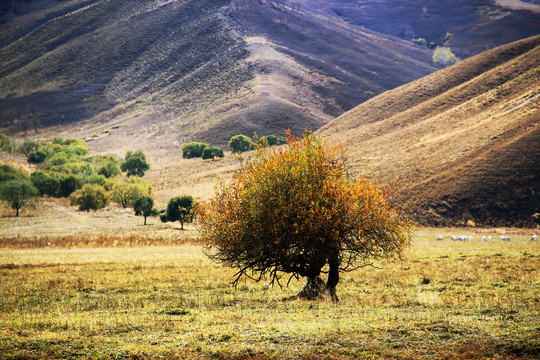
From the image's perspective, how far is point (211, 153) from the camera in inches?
5906

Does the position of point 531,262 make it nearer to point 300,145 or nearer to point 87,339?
point 300,145

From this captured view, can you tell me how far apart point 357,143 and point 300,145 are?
316 feet

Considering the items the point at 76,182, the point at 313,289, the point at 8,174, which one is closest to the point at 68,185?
the point at 76,182

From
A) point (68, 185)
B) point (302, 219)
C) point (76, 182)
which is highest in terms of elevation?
point (76, 182)

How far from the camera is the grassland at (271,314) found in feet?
41.0

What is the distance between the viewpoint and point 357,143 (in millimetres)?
116000

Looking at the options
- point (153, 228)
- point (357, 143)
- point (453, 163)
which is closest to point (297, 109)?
point (357, 143)

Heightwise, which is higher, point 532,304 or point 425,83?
point 425,83

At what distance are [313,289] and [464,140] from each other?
74.5 meters

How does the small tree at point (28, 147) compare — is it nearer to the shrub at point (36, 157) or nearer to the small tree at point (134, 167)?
the shrub at point (36, 157)

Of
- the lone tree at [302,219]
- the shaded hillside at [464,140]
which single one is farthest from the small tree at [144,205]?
the lone tree at [302,219]

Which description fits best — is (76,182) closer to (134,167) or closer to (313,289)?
(134,167)

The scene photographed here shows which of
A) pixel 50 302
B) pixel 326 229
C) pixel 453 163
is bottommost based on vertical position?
pixel 50 302

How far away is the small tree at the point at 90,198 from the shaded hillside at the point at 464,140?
175ft
